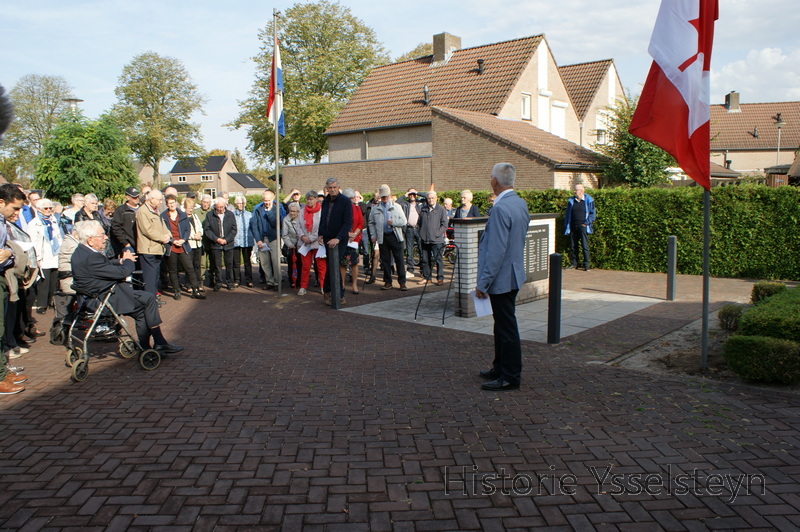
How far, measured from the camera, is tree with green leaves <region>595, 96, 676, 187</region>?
21906 mm

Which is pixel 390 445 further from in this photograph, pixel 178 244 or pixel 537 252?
pixel 178 244

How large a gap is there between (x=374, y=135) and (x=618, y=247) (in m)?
20.7

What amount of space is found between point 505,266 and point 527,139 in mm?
20978

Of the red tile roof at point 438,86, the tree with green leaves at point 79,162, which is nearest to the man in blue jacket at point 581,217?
the red tile roof at point 438,86

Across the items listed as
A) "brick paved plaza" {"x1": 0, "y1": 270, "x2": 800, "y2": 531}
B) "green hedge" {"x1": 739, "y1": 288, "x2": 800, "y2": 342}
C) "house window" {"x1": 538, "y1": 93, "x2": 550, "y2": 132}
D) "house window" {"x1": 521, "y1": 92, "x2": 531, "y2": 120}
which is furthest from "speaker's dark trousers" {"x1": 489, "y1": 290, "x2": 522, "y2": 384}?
"house window" {"x1": 538, "y1": 93, "x2": 550, "y2": 132}

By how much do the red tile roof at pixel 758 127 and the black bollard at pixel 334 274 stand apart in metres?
55.4

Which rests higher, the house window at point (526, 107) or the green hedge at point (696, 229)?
the house window at point (526, 107)

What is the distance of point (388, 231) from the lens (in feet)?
39.6

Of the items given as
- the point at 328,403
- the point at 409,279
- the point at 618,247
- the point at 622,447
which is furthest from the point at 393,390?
the point at 618,247

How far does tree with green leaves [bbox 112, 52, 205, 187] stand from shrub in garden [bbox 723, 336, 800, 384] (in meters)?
57.7

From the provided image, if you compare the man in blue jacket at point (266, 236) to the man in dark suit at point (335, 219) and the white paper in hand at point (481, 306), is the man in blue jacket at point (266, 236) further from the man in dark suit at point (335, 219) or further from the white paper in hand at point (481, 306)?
the white paper in hand at point (481, 306)

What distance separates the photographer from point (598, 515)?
3426 mm

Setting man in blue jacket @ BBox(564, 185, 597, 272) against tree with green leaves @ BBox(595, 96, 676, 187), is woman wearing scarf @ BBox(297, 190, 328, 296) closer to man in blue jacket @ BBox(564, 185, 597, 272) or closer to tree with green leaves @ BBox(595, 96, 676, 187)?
man in blue jacket @ BBox(564, 185, 597, 272)

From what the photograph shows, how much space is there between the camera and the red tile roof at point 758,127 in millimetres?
55656
